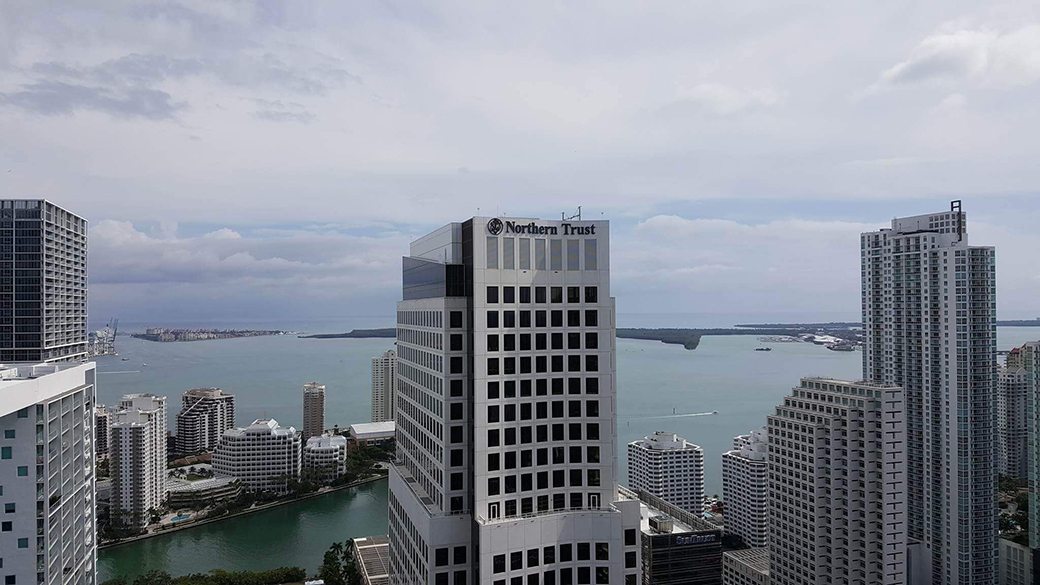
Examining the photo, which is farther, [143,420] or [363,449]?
[363,449]

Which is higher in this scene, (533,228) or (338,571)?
(533,228)

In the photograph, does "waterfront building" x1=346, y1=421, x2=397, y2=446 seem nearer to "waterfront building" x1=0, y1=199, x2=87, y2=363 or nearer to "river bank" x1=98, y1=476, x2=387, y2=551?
"river bank" x1=98, y1=476, x2=387, y2=551

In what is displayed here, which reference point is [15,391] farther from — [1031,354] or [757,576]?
[1031,354]

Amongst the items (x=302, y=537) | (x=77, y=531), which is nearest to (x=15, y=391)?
(x=77, y=531)

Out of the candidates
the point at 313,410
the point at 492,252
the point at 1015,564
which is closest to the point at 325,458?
the point at 313,410

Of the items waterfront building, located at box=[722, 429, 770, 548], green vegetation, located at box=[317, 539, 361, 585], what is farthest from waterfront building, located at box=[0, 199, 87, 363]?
waterfront building, located at box=[722, 429, 770, 548]

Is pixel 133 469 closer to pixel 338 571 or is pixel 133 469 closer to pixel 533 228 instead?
pixel 338 571
